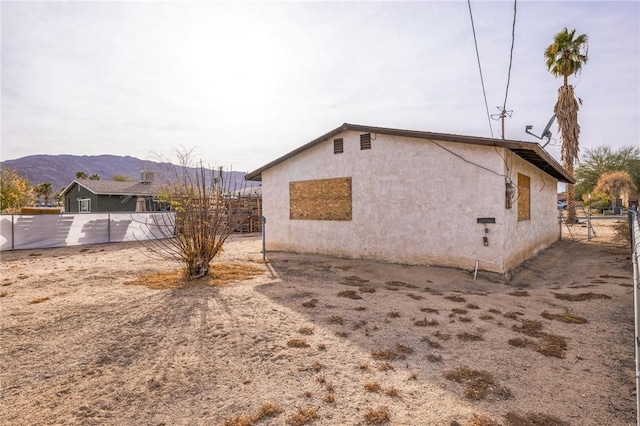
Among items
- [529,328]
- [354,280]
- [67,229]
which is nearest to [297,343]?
[529,328]

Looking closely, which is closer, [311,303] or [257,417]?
[257,417]

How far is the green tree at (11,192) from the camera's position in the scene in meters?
22.1

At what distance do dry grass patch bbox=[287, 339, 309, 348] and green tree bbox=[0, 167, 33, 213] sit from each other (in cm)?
2522

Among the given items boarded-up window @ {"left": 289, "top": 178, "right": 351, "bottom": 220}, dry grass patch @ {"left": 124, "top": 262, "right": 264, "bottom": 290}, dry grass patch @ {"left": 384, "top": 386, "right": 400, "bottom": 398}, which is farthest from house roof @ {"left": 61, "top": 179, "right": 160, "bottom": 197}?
dry grass patch @ {"left": 384, "top": 386, "right": 400, "bottom": 398}

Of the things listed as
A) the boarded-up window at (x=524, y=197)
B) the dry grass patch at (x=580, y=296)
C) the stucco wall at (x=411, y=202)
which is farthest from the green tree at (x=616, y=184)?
the dry grass patch at (x=580, y=296)

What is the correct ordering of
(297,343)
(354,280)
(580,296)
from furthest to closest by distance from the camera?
1. (354,280)
2. (580,296)
3. (297,343)

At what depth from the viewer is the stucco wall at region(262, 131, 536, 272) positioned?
27.7ft

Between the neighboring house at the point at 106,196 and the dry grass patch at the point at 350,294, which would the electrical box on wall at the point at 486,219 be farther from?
the neighboring house at the point at 106,196

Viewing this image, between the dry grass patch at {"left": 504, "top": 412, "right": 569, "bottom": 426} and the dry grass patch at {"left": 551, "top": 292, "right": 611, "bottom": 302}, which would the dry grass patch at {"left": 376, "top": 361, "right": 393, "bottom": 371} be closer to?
the dry grass patch at {"left": 504, "top": 412, "right": 569, "bottom": 426}

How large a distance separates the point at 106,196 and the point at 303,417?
2949 cm

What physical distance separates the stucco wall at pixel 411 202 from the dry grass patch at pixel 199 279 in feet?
10.5

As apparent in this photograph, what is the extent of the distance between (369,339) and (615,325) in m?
3.82

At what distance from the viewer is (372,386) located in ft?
10.6

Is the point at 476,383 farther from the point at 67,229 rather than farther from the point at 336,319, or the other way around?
the point at 67,229
